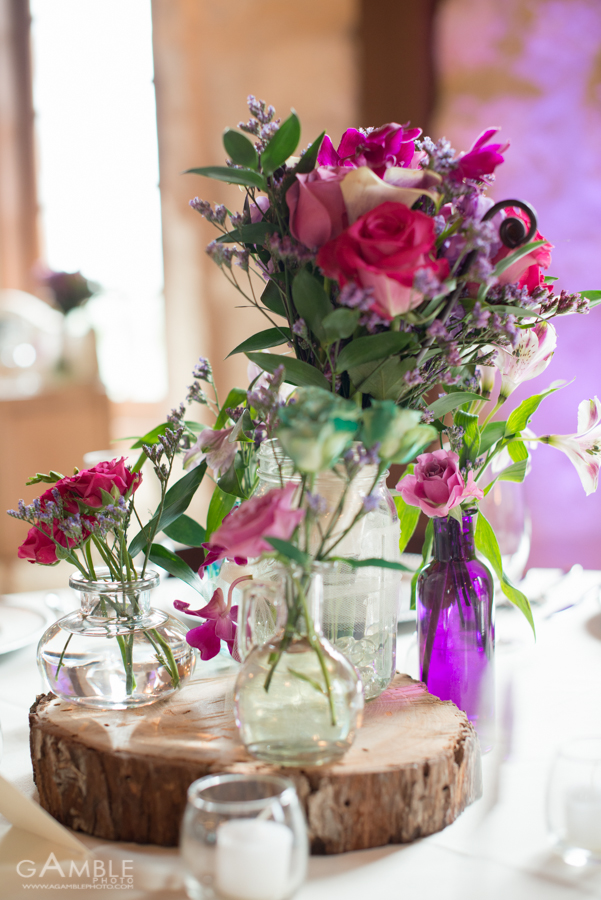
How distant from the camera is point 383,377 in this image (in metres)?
0.65

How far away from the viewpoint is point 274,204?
2.08ft

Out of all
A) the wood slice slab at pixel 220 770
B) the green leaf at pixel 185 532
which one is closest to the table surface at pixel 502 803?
the wood slice slab at pixel 220 770

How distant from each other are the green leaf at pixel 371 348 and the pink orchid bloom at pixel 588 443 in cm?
22

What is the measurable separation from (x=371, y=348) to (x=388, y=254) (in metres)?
0.08

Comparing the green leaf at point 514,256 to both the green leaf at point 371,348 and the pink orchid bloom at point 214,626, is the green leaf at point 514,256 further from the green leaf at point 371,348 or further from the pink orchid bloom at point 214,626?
the pink orchid bloom at point 214,626

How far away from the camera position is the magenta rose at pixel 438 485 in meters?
0.67

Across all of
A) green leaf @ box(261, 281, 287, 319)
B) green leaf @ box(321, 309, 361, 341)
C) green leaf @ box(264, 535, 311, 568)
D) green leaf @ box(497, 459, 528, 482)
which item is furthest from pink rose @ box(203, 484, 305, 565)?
green leaf @ box(497, 459, 528, 482)

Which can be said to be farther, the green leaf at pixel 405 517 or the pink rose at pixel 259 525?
the green leaf at pixel 405 517

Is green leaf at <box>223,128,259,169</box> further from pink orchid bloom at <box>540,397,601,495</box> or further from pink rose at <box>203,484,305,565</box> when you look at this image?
pink orchid bloom at <box>540,397,601,495</box>

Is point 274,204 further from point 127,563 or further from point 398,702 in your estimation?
point 398,702

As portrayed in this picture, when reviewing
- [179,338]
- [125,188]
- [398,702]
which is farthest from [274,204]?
[125,188]

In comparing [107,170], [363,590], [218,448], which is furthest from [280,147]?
[107,170]

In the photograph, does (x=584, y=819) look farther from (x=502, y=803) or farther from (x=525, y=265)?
(x=525, y=265)

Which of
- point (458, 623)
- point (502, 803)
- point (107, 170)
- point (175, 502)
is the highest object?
point (107, 170)
